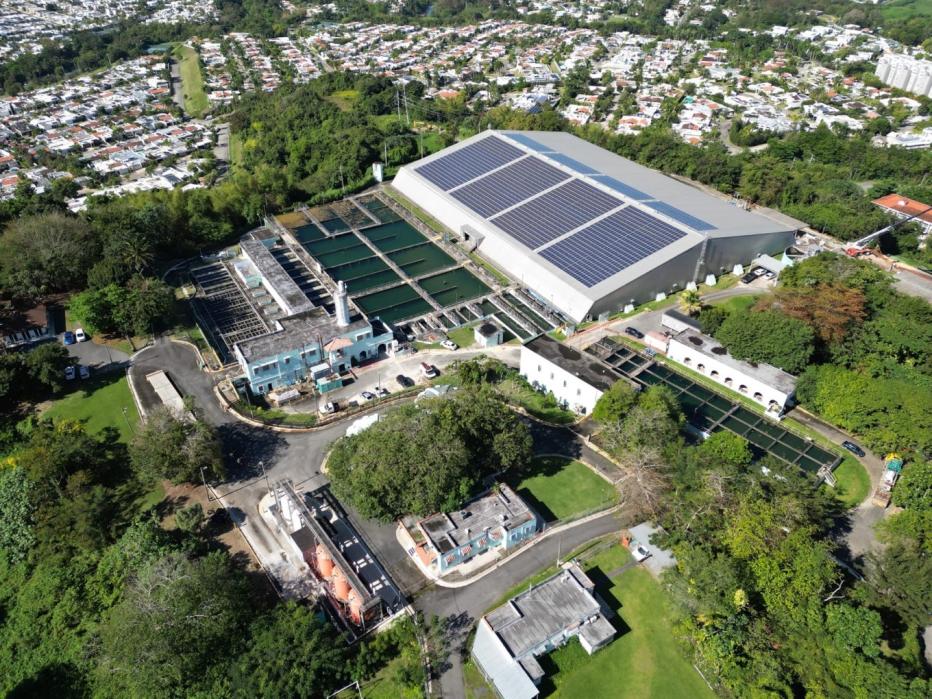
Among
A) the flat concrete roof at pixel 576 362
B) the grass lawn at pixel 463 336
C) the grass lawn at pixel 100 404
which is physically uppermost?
the flat concrete roof at pixel 576 362

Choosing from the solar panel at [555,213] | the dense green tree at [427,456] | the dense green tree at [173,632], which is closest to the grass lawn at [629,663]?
the dense green tree at [427,456]

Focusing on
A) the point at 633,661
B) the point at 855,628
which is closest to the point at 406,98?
the point at 633,661

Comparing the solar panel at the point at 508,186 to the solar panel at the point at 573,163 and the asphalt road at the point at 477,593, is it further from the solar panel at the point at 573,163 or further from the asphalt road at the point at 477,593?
the asphalt road at the point at 477,593

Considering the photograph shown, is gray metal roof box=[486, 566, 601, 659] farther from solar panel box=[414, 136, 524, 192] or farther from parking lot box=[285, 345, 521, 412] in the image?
solar panel box=[414, 136, 524, 192]

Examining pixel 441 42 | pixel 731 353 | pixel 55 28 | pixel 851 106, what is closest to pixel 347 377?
pixel 731 353

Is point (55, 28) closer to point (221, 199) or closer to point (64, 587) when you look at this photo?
point (221, 199)

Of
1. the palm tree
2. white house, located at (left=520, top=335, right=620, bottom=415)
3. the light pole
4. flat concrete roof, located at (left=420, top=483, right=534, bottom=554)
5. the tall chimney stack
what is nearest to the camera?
flat concrete roof, located at (left=420, top=483, right=534, bottom=554)

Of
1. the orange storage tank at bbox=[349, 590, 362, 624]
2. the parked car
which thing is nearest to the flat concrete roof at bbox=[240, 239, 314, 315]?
the orange storage tank at bbox=[349, 590, 362, 624]
